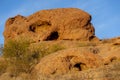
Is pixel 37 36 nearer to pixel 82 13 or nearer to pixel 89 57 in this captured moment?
pixel 82 13

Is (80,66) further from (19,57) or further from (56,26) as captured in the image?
(56,26)

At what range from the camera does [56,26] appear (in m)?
40.6

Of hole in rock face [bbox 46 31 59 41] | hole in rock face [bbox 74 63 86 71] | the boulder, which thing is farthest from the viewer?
hole in rock face [bbox 46 31 59 41]

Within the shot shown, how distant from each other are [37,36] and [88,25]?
6.49 metres

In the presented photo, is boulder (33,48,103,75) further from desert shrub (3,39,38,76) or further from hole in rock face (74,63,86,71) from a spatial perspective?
desert shrub (3,39,38,76)

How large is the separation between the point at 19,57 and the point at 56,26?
13117mm

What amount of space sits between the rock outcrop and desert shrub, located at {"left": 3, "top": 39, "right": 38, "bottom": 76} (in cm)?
901

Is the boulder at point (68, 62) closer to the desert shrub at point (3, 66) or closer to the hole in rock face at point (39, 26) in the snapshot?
the desert shrub at point (3, 66)

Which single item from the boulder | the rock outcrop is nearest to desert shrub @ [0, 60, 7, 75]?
the boulder

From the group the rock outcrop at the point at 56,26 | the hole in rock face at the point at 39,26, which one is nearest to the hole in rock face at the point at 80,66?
the rock outcrop at the point at 56,26

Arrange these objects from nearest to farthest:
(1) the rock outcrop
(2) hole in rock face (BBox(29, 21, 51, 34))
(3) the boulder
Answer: (3) the boulder → (1) the rock outcrop → (2) hole in rock face (BBox(29, 21, 51, 34))

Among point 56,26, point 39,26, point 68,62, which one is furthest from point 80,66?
point 39,26

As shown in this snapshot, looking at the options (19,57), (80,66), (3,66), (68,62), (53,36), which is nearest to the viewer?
(68,62)

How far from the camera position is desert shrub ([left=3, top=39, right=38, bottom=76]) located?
2509 centimetres
